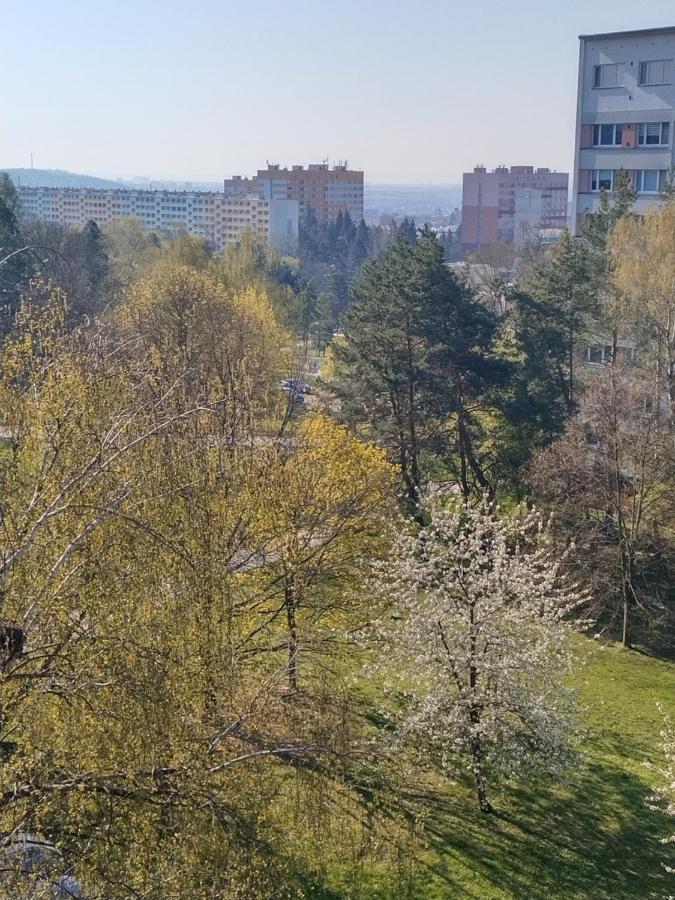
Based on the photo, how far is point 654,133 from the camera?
1654 inches

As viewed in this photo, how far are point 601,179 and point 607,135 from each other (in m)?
1.89

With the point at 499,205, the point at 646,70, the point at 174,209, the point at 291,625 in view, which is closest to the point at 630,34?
the point at 646,70

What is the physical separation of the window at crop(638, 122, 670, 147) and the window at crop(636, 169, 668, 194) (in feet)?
3.67

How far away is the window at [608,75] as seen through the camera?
4241 cm

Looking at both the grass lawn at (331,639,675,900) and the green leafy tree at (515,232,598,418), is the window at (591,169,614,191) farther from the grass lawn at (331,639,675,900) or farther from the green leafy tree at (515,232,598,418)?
the grass lawn at (331,639,675,900)

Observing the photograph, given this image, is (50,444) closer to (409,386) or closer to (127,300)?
(409,386)

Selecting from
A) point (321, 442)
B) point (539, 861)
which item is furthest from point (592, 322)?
point (539, 861)

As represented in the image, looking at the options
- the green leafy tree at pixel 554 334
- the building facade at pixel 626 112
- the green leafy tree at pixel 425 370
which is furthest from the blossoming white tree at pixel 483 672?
the building facade at pixel 626 112

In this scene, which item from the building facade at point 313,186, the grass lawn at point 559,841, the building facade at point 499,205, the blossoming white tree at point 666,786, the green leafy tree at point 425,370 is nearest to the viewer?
the blossoming white tree at point 666,786

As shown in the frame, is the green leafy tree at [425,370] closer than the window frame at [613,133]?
Yes

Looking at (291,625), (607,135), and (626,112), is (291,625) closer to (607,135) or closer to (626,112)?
(626,112)

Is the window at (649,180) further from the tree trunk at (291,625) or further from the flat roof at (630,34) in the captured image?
the tree trunk at (291,625)

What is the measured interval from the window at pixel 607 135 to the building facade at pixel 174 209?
319 feet

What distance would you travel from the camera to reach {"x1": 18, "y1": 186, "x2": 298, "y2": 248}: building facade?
14200cm
